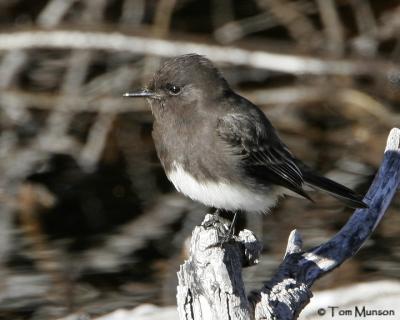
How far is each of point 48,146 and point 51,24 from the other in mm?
1174

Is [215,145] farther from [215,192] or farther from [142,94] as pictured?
[142,94]

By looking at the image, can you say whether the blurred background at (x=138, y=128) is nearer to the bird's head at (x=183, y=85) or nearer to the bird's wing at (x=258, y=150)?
the bird's wing at (x=258, y=150)

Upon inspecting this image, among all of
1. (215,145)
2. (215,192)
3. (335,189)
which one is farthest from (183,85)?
(335,189)

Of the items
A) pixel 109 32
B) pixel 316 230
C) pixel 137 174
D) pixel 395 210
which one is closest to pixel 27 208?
pixel 137 174

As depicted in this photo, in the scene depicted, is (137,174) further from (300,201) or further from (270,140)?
(270,140)

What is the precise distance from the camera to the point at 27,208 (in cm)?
899

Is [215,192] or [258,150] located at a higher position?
[258,150]

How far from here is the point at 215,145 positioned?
229 inches

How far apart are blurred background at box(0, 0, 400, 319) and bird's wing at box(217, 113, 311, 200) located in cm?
126

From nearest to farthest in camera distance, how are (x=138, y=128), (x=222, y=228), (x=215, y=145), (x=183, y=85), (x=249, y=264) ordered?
(x=249, y=264)
(x=222, y=228)
(x=215, y=145)
(x=183, y=85)
(x=138, y=128)

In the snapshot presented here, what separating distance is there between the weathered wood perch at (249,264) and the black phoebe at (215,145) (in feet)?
1.74

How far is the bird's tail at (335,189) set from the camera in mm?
5305

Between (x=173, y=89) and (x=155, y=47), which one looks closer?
(x=173, y=89)

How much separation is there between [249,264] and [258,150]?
3.68ft
